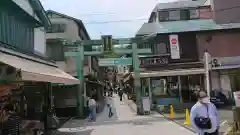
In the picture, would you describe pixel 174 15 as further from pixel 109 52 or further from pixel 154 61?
pixel 109 52

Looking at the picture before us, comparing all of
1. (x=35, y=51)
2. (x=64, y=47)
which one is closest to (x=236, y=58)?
(x=64, y=47)

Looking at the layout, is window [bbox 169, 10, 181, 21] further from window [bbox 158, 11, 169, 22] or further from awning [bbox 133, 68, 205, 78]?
awning [bbox 133, 68, 205, 78]

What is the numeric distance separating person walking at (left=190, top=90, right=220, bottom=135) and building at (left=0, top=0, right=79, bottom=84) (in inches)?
167

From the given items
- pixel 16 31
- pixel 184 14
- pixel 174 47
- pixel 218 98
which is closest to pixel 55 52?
pixel 174 47

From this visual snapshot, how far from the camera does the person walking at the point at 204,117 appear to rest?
6.99 meters

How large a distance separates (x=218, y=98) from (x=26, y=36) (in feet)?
53.2

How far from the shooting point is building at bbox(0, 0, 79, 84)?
1130 centimetres

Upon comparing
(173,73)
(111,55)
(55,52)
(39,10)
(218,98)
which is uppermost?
(39,10)

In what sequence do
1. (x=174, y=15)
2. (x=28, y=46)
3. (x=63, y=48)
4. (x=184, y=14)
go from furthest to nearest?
(x=184, y=14) → (x=174, y=15) → (x=63, y=48) → (x=28, y=46)

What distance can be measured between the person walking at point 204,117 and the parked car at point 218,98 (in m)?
18.7

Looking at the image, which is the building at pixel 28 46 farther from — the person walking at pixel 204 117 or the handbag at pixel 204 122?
the handbag at pixel 204 122

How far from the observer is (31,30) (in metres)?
17.2

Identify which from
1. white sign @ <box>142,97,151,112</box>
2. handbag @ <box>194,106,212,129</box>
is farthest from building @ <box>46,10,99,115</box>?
handbag @ <box>194,106,212,129</box>

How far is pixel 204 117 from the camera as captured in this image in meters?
7.00
